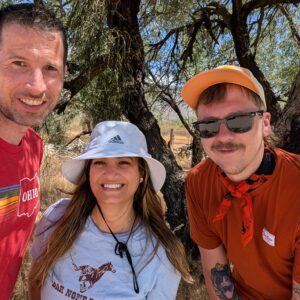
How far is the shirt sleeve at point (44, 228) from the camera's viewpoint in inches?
87.5

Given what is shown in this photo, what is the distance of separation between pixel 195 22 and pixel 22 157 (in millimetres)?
4148

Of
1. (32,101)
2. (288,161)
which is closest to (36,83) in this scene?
(32,101)

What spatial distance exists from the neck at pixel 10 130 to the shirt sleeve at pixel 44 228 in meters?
0.48

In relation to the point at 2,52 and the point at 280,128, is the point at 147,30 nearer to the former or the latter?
the point at 280,128

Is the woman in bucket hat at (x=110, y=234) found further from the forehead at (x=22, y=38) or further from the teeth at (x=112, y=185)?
the forehead at (x=22, y=38)

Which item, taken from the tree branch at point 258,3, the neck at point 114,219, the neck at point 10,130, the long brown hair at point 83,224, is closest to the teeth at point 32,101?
the neck at point 10,130

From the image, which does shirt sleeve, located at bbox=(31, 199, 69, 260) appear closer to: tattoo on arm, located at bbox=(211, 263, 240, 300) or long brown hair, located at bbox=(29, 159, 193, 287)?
long brown hair, located at bbox=(29, 159, 193, 287)

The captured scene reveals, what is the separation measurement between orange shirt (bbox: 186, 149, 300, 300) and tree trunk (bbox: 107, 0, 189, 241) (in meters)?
2.18

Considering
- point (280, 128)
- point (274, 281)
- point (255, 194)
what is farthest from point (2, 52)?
→ point (280, 128)

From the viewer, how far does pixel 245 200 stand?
213 centimetres

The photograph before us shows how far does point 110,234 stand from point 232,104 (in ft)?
3.12

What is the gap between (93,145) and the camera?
226 cm

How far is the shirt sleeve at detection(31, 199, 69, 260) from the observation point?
7.29 ft

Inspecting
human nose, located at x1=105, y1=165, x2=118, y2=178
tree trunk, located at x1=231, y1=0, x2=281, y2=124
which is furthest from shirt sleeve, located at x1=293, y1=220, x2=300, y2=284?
tree trunk, located at x1=231, y1=0, x2=281, y2=124
